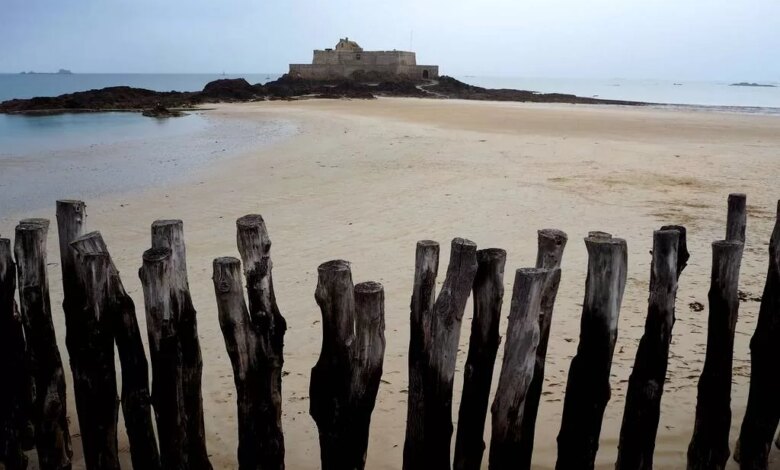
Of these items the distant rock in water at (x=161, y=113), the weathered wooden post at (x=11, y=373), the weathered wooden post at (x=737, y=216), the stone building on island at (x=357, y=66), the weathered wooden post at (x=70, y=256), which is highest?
the stone building on island at (x=357, y=66)

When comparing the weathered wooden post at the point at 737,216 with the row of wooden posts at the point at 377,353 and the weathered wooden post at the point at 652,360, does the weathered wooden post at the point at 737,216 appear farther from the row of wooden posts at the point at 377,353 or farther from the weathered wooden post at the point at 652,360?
the weathered wooden post at the point at 652,360

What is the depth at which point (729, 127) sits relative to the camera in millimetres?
24141

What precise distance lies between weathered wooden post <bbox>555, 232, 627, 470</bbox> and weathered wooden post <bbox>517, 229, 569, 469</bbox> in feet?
0.47

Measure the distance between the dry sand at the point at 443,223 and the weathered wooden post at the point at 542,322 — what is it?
556mm

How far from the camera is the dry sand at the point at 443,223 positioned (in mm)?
3760

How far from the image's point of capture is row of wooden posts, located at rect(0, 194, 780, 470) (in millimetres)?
2609

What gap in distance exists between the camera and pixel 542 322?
→ 2.78 metres

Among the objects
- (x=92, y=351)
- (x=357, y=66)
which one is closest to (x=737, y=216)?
(x=92, y=351)

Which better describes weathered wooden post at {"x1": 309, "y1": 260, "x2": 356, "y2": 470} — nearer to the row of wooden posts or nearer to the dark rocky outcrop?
the row of wooden posts

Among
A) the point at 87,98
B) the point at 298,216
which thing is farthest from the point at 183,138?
the point at 87,98

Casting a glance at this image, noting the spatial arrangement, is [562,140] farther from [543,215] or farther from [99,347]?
[99,347]

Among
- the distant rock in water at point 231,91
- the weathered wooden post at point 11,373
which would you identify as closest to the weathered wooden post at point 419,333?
the weathered wooden post at point 11,373

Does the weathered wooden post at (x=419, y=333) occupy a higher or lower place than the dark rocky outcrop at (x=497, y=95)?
lower

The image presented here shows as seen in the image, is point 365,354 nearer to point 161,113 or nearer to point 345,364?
point 345,364
